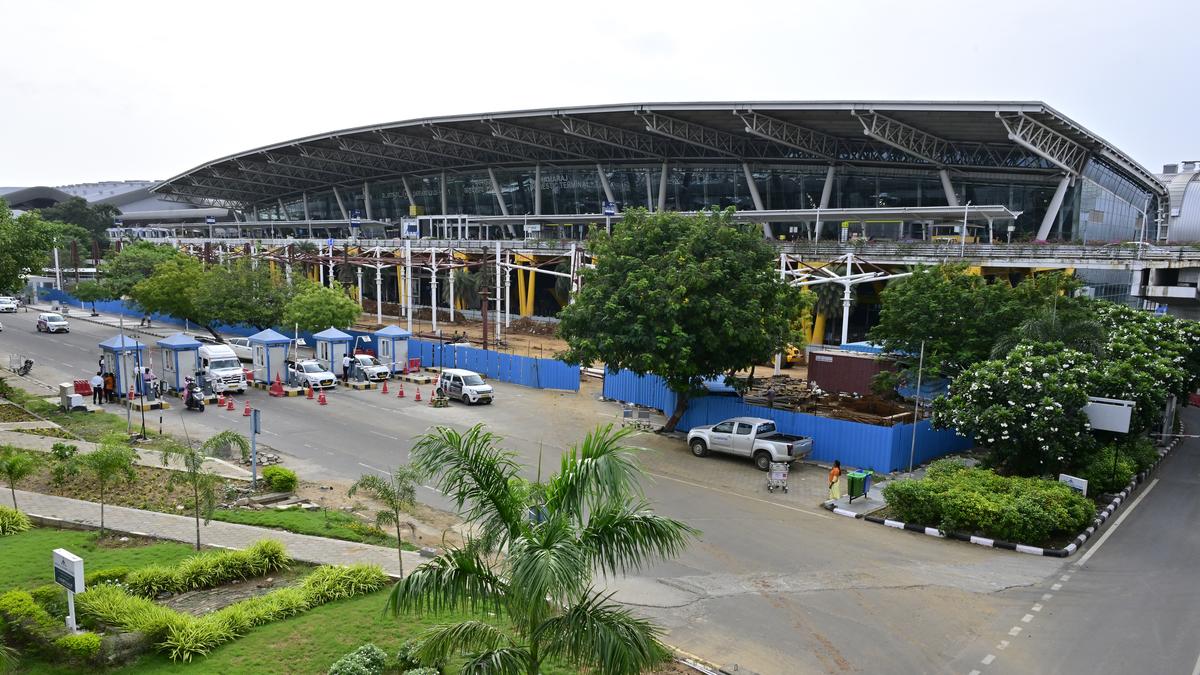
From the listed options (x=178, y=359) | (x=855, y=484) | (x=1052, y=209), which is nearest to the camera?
(x=855, y=484)

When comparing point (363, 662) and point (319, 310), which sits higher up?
point (319, 310)

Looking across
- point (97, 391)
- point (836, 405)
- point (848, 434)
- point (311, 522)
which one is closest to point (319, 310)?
point (97, 391)

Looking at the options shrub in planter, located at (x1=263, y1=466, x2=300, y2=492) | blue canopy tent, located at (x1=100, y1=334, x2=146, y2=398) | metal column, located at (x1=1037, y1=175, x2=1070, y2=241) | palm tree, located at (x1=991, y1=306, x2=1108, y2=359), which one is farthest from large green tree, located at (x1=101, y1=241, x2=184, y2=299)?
metal column, located at (x1=1037, y1=175, x2=1070, y2=241)

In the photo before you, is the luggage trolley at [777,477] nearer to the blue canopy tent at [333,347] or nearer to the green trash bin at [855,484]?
the green trash bin at [855,484]

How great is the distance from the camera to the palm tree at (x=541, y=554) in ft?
20.5

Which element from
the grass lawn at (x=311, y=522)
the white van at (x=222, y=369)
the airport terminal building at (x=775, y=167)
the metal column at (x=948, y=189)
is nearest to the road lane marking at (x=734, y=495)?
the grass lawn at (x=311, y=522)

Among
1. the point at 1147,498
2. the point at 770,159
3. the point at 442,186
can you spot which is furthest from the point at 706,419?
the point at 442,186

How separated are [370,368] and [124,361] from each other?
952 centimetres

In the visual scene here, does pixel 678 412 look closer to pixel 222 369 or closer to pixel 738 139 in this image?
pixel 222 369

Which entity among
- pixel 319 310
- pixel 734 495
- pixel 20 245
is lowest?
pixel 734 495

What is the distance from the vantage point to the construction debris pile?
2459cm

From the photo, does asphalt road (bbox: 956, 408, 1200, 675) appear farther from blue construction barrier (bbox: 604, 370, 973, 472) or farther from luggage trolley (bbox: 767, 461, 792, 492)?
luggage trolley (bbox: 767, 461, 792, 492)

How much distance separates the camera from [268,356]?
31797 millimetres

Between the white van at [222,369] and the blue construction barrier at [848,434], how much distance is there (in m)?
17.3
